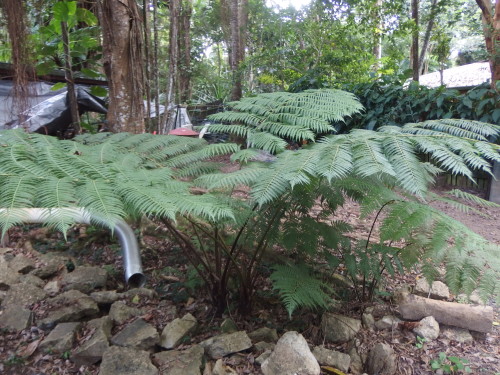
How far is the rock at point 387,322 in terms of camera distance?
209 centimetres

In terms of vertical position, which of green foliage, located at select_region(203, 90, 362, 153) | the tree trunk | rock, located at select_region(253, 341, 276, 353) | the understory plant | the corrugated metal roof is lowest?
rock, located at select_region(253, 341, 276, 353)

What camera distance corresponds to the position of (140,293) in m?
2.41

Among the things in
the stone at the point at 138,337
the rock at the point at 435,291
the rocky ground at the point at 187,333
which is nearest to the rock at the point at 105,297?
the rocky ground at the point at 187,333

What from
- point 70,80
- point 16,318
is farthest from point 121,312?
point 70,80

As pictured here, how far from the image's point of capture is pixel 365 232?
11.4 feet

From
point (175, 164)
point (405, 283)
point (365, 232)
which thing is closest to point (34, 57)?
point (175, 164)

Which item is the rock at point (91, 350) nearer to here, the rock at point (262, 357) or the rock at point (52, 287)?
the rock at point (52, 287)

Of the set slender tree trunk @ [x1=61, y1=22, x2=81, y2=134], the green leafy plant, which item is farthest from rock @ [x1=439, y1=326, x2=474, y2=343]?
slender tree trunk @ [x1=61, y1=22, x2=81, y2=134]

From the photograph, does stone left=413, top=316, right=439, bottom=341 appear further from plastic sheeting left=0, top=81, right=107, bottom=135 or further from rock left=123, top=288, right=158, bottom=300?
plastic sheeting left=0, top=81, right=107, bottom=135

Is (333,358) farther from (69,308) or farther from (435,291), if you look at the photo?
(69,308)

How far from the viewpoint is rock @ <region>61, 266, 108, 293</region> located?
2.44 meters

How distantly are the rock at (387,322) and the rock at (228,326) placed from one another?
2.73ft

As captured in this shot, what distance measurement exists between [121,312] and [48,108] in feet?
11.4

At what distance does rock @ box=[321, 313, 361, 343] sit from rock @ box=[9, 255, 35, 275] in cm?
212
